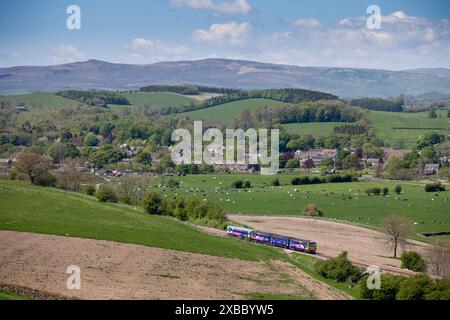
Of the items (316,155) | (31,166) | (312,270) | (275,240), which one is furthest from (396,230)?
(316,155)

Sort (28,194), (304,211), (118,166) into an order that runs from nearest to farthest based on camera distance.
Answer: (28,194) < (304,211) < (118,166)

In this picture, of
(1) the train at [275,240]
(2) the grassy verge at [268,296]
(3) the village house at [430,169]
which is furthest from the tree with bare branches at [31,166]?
(3) the village house at [430,169]

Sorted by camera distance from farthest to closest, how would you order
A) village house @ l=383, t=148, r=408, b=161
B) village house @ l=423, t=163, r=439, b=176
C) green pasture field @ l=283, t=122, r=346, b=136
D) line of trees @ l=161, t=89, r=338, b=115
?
1. line of trees @ l=161, t=89, r=338, b=115
2. green pasture field @ l=283, t=122, r=346, b=136
3. village house @ l=383, t=148, r=408, b=161
4. village house @ l=423, t=163, r=439, b=176

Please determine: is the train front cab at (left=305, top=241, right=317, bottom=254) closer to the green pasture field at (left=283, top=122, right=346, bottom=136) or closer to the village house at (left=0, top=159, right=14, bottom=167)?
the village house at (left=0, top=159, right=14, bottom=167)

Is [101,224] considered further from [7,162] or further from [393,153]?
[393,153]

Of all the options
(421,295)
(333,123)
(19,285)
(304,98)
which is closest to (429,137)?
(333,123)

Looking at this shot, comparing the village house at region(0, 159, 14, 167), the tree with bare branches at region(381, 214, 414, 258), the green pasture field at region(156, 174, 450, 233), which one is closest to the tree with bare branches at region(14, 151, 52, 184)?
the green pasture field at region(156, 174, 450, 233)
